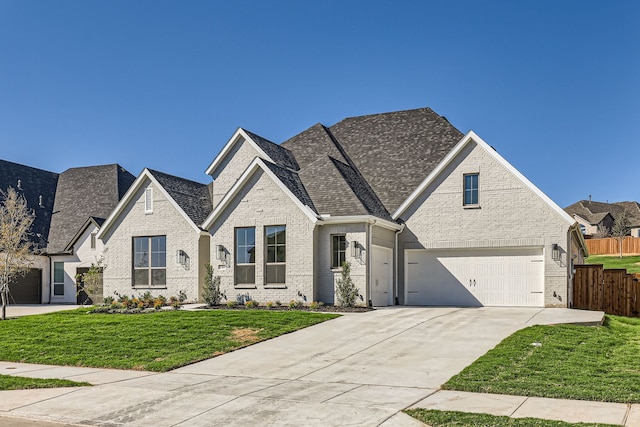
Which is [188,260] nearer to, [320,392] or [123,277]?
[123,277]

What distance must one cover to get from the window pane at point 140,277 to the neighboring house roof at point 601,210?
64.3 metres

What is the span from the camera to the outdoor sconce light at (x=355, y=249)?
2347cm

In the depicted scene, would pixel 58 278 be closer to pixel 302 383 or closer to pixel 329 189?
pixel 329 189

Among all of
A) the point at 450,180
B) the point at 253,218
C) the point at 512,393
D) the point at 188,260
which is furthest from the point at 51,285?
the point at 512,393

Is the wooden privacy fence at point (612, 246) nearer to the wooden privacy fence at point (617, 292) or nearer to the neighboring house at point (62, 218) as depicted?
the wooden privacy fence at point (617, 292)

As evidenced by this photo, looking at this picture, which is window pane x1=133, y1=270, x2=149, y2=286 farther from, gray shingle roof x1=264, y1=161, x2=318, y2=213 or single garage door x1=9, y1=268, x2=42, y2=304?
single garage door x1=9, y1=268, x2=42, y2=304

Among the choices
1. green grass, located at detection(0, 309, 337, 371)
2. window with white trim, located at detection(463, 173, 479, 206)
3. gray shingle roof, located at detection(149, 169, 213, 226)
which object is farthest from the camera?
gray shingle roof, located at detection(149, 169, 213, 226)

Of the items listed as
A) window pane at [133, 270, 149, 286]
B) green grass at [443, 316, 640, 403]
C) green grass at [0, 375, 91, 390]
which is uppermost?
window pane at [133, 270, 149, 286]

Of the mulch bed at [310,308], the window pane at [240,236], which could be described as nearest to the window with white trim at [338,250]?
the mulch bed at [310,308]

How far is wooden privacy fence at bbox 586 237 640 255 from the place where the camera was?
60.7m

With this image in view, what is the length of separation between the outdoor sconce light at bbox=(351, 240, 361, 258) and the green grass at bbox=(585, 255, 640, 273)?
32.7 m

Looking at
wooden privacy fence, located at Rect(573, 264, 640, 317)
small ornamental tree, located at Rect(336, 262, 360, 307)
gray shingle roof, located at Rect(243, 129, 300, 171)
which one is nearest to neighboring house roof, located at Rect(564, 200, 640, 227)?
wooden privacy fence, located at Rect(573, 264, 640, 317)

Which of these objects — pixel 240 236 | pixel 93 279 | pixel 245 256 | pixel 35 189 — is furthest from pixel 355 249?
pixel 35 189

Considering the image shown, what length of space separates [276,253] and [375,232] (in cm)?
381
